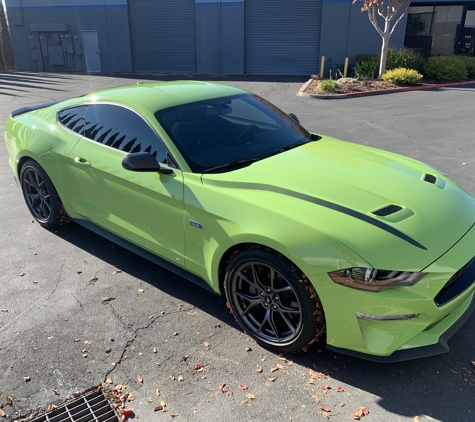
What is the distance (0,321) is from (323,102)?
12.2 metres

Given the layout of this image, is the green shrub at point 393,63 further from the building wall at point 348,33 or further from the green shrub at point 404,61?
the building wall at point 348,33

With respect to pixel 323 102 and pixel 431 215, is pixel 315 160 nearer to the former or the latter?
pixel 431 215

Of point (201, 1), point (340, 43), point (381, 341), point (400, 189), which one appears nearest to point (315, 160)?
point (400, 189)

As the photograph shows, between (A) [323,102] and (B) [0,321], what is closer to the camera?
(B) [0,321]

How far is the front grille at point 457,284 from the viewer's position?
2660 mm

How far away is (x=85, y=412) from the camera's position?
8.79 feet

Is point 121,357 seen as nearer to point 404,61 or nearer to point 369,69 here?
point 369,69

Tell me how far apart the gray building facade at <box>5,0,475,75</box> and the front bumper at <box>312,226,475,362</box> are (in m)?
21.0

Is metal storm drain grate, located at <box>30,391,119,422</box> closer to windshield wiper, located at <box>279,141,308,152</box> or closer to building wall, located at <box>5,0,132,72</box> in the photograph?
windshield wiper, located at <box>279,141,308,152</box>

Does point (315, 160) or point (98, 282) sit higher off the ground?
point (315, 160)

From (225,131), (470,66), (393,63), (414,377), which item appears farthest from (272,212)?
(470,66)

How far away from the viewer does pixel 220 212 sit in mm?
3047

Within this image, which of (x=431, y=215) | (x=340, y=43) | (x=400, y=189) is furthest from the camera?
(x=340, y=43)

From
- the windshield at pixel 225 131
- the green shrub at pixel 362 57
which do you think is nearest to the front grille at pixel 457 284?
the windshield at pixel 225 131
